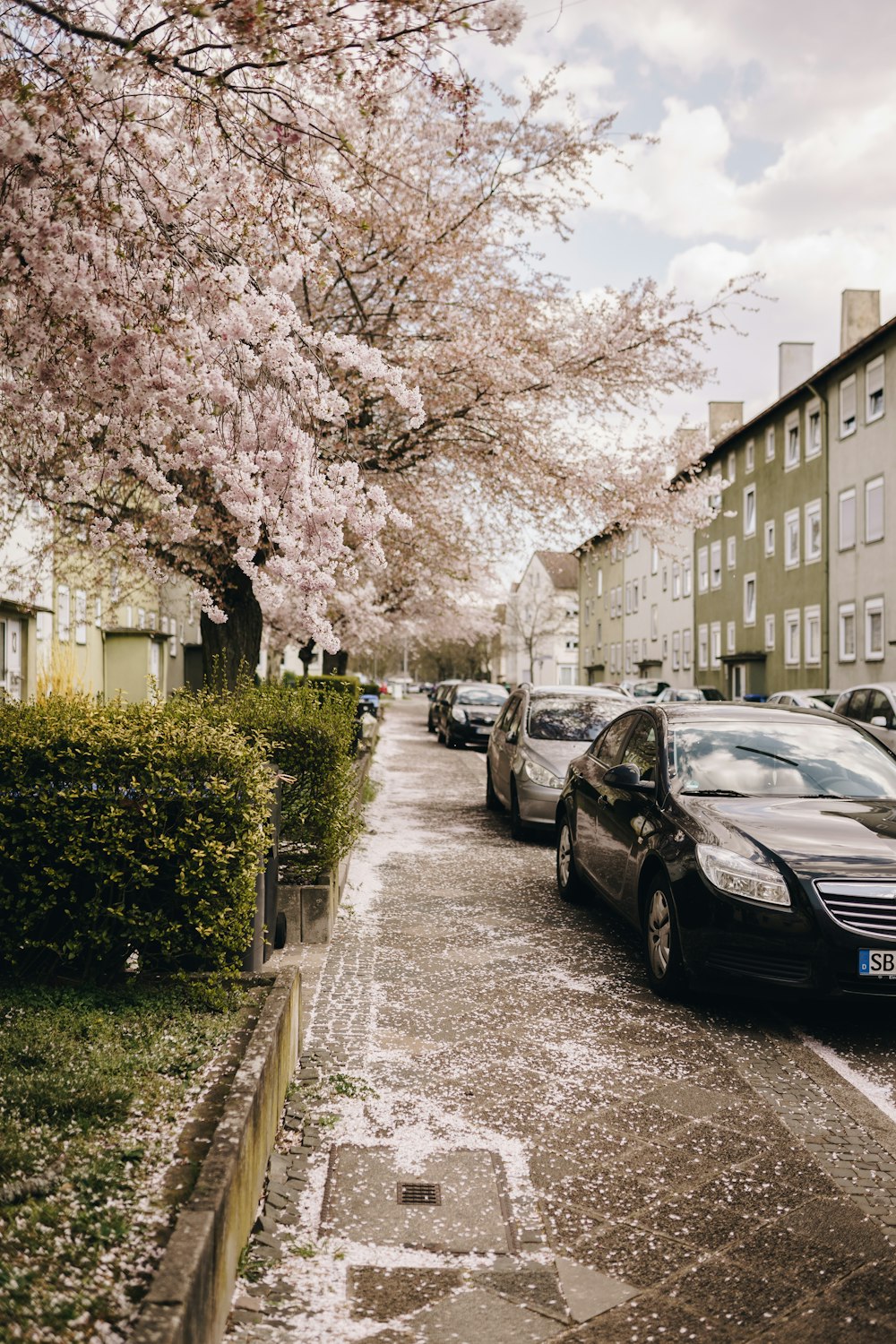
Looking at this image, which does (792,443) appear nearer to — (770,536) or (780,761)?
(770,536)

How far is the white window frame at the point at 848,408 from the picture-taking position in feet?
116

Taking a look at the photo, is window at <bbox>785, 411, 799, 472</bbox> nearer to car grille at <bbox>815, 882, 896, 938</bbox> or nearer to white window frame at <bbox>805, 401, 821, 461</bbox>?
white window frame at <bbox>805, 401, 821, 461</bbox>

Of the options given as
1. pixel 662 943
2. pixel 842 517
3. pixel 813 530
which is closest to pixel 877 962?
pixel 662 943

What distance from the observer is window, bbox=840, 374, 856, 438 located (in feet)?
117

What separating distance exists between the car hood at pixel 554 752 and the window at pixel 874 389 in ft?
81.0

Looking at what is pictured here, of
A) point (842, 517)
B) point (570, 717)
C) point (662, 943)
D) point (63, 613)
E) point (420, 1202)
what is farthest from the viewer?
point (842, 517)

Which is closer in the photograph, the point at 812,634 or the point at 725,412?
the point at 812,634

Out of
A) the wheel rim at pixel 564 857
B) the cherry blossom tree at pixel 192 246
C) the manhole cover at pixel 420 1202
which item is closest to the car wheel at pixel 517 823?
the wheel rim at pixel 564 857

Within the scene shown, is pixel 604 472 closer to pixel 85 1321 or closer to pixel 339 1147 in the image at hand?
pixel 339 1147

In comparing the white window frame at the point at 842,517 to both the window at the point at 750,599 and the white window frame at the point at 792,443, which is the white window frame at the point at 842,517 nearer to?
the white window frame at the point at 792,443

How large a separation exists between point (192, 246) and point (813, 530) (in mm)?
34357

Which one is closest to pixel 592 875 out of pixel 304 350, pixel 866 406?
pixel 304 350

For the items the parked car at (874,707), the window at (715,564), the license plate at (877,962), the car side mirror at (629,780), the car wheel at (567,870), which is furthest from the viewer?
the window at (715,564)

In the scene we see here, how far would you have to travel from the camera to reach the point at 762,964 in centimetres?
553
